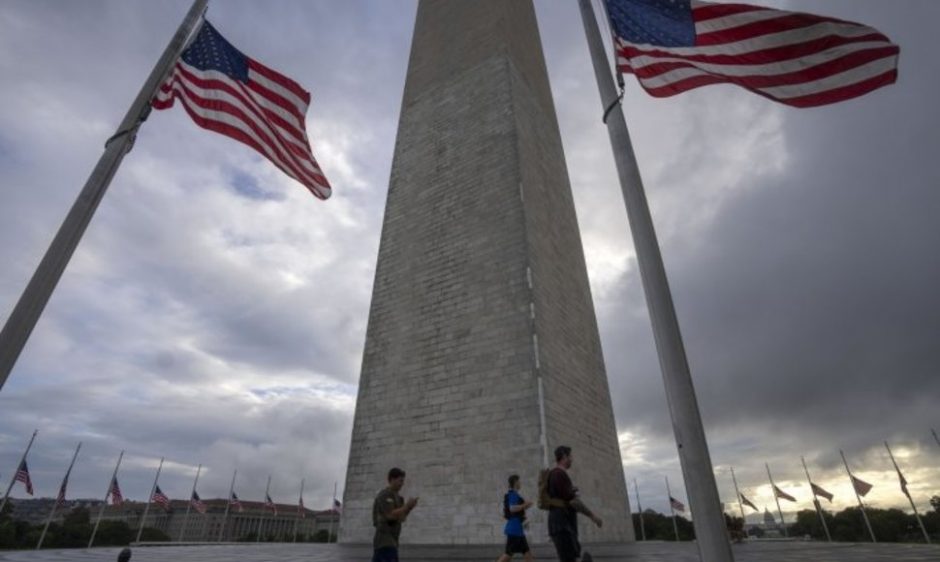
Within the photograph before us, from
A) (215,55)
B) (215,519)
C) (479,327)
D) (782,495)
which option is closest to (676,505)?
(782,495)

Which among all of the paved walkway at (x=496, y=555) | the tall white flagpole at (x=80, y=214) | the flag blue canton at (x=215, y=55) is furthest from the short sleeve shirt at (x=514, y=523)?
the flag blue canton at (x=215, y=55)

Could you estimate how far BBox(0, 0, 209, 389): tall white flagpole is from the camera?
13.5 feet

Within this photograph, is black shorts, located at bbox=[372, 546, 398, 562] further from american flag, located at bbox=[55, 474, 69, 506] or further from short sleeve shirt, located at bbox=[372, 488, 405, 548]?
american flag, located at bbox=[55, 474, 69, 506]

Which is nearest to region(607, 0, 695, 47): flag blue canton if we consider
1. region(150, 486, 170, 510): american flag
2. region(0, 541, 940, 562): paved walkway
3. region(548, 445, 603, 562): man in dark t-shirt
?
region(548, 445, 603, 562): man in dark t-shirt

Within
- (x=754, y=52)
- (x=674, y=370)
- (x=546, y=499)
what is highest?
(x=754, y=52)

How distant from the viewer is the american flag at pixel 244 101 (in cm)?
661

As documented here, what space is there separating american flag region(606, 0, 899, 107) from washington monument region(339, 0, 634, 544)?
24.1ft

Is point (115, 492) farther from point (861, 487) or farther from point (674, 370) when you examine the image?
point (861, 487)

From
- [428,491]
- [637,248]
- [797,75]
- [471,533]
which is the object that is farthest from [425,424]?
[797,75]

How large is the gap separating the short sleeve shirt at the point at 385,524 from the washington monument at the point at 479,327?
688 cm

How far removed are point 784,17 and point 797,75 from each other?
60cm

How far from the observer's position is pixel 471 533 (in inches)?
417

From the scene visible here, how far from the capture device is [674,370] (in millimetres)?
3486

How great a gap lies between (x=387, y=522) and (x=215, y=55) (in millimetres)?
6469
